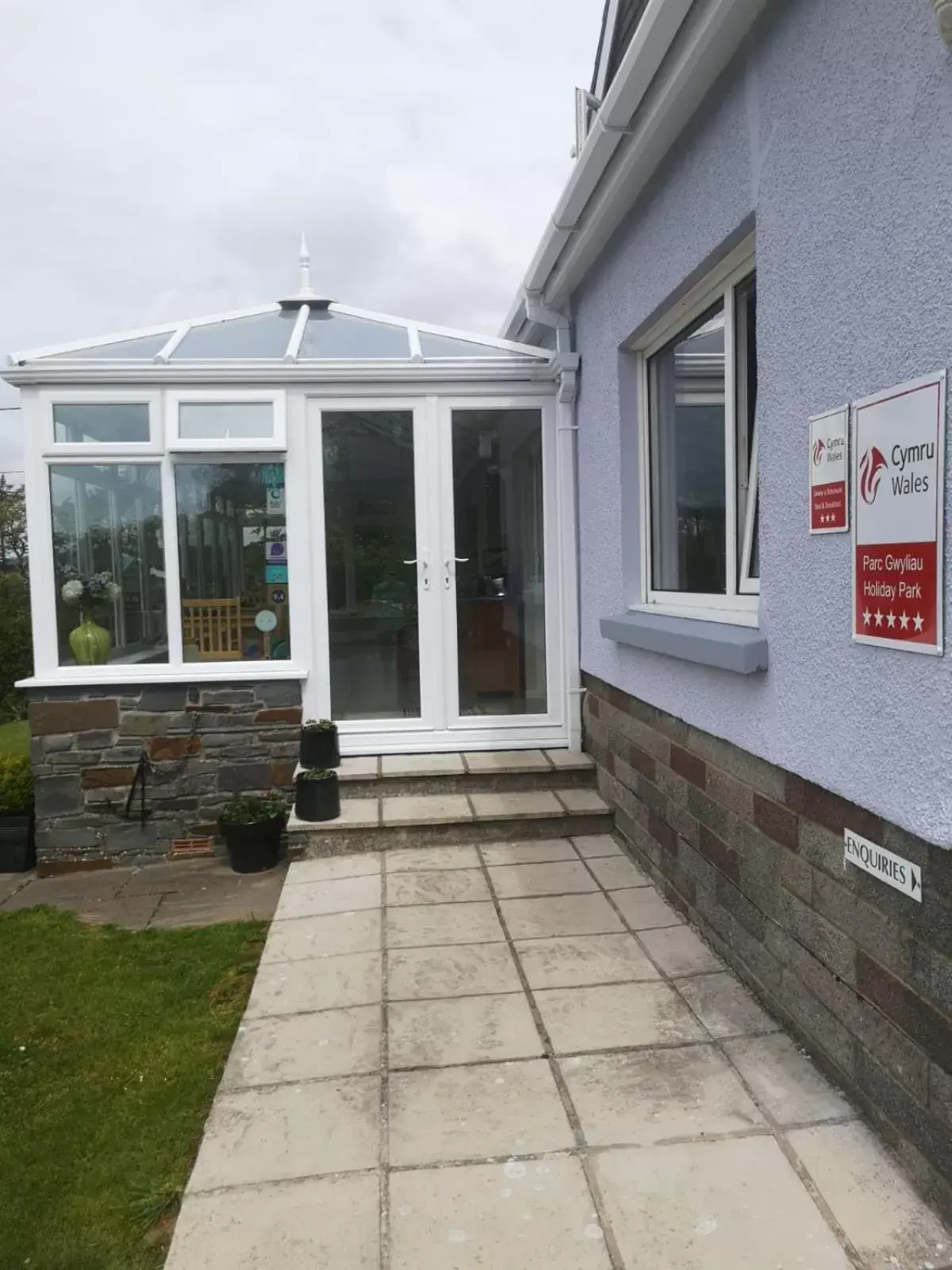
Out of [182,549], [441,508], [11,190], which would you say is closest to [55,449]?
[182,549]

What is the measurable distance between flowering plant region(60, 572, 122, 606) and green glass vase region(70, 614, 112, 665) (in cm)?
11

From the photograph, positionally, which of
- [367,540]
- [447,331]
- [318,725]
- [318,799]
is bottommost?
[318,799]

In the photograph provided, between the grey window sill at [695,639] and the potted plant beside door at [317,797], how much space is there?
5.86 ft

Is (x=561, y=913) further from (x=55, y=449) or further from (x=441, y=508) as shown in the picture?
(x=55, y=449)

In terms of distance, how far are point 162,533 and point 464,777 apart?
2469mm

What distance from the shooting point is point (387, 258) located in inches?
688

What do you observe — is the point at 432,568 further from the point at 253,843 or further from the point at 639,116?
the point at 639,116

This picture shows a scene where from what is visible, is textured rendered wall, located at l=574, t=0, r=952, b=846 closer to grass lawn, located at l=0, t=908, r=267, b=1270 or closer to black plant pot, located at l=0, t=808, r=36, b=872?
grass lawn, located at l=0, t=908, r=267, b=1270

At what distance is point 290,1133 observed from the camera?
2.32m

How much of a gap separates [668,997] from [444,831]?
194 cm

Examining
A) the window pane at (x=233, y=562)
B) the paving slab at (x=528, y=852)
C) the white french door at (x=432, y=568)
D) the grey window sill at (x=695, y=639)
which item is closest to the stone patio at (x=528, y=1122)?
the paving slab at (x=528, y=852)

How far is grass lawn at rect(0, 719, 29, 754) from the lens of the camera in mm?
10273

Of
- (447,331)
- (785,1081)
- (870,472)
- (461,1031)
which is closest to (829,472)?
(870,472)

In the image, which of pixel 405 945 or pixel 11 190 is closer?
pixel 405 945
